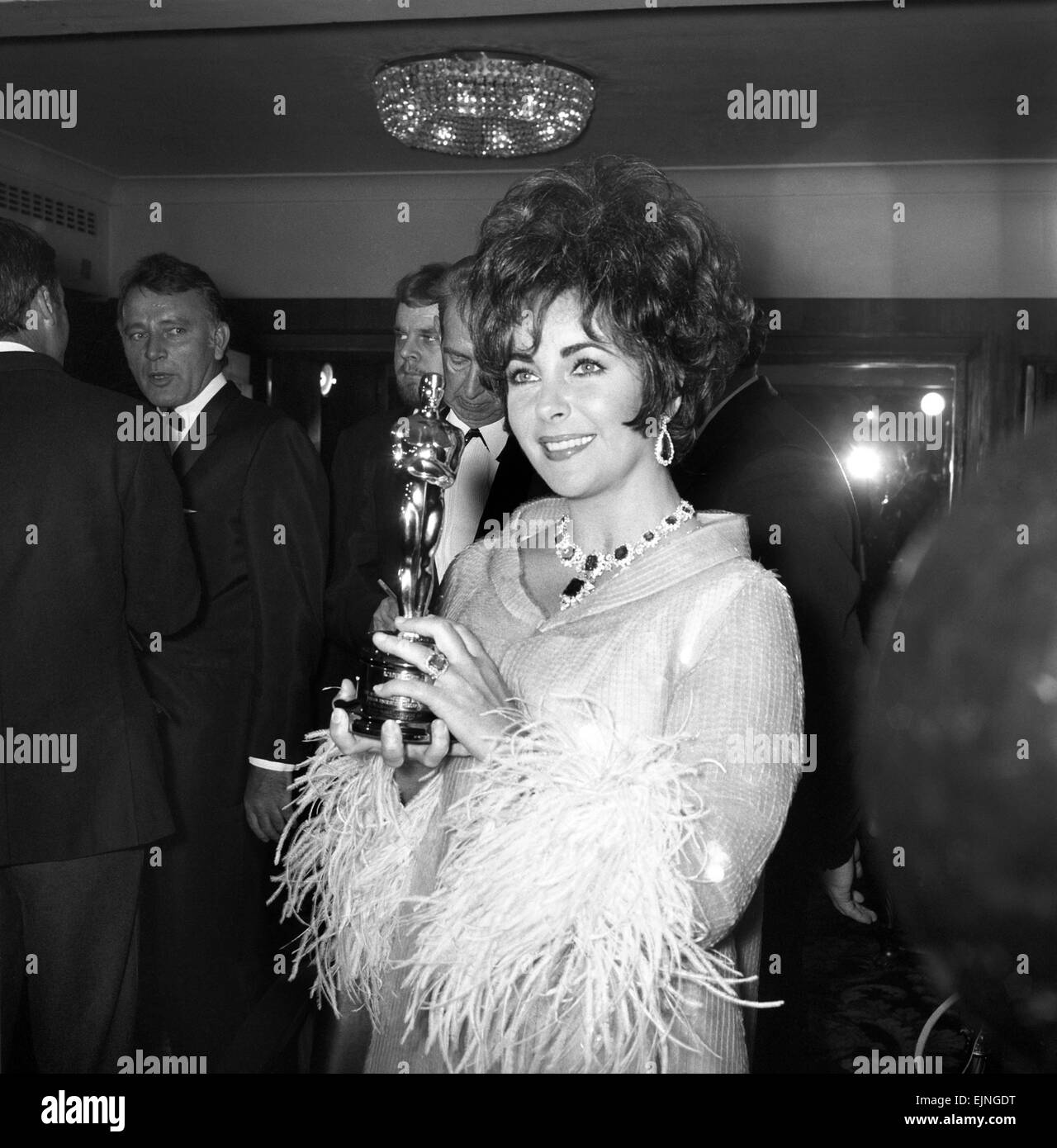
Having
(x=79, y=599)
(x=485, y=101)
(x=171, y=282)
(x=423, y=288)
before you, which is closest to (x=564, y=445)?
(x=79, y=599)

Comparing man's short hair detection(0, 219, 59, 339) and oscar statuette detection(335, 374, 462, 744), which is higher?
man's short hair detection(0, 219, 59, 339)

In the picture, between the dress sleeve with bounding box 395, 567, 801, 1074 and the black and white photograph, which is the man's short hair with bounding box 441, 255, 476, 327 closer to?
the black and white photograph

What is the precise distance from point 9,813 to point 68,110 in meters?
2.67

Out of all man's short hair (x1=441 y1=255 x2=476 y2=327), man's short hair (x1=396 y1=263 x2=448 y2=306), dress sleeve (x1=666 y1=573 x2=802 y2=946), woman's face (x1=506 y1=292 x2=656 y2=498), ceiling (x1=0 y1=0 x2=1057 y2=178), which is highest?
ceiling (x1=0 y1=0 x2=1057 y2=178)

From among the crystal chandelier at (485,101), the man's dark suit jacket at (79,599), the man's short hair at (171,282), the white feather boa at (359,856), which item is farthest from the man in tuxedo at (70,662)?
the crystal chandelier at (485,101)

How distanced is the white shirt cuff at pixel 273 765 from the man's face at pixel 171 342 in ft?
2.69

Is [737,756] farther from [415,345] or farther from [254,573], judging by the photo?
[415,345]

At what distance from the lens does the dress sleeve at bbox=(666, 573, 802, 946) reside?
3.46ft

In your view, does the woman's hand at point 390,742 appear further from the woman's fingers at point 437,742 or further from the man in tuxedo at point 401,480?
the man in tuxedo at point 401,480

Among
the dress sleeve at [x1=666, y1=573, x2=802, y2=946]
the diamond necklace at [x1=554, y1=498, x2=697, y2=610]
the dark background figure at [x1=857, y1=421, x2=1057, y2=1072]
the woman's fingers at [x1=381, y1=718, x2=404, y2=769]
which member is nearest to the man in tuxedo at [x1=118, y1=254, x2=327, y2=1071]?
the diamond necklace at [x1=554, y1=498, x2=697, y2=610]

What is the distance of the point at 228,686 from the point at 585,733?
1.52 metres

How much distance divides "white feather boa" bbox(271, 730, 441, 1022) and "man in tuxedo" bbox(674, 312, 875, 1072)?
0.75 meters

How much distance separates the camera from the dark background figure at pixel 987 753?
638mm
